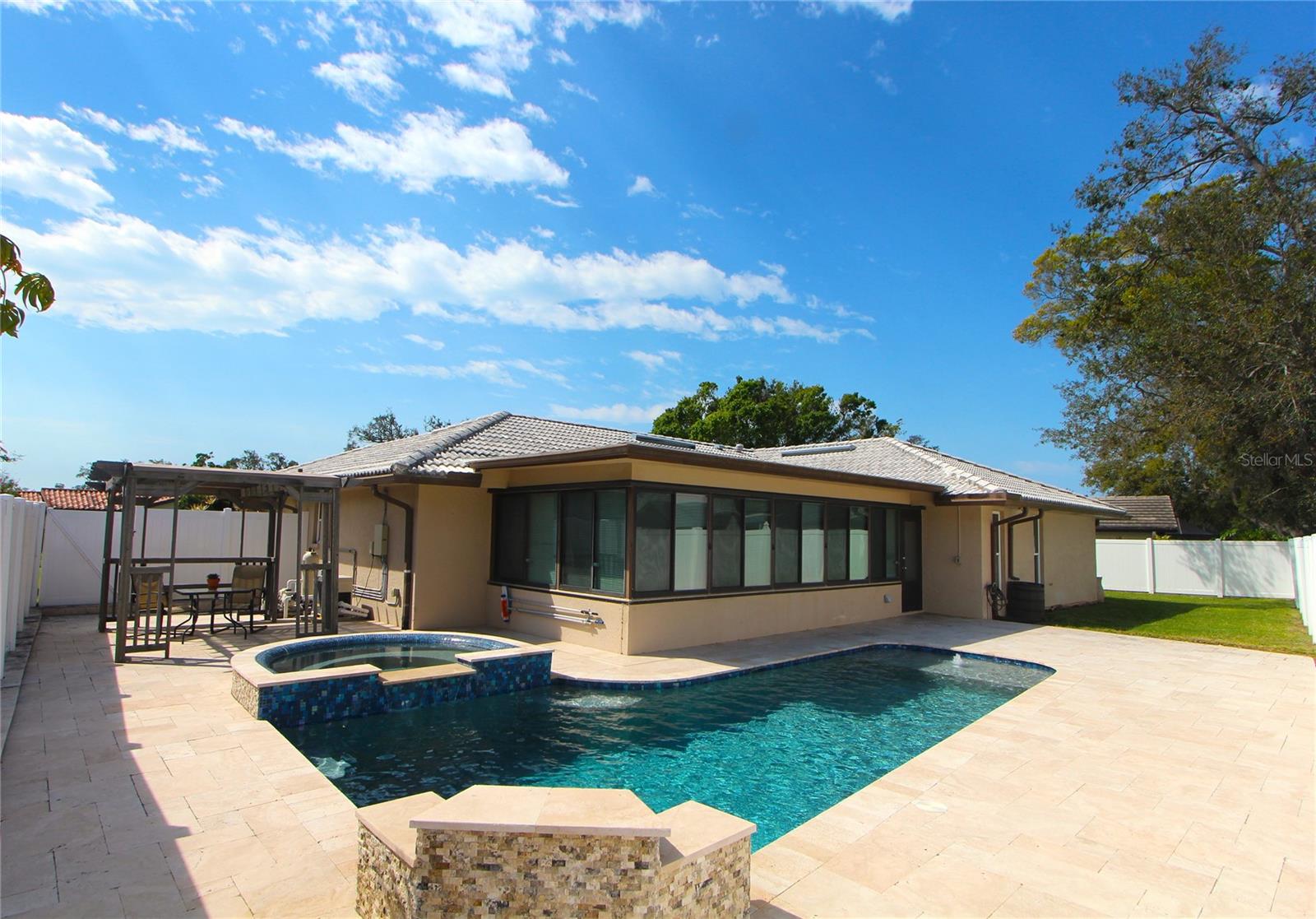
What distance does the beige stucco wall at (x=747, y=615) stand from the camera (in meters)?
10.2

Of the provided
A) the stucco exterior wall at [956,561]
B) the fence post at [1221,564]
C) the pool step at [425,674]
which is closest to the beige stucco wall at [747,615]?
the stucco exterior wall at [956,561]

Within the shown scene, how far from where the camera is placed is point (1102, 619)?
15.6 metres

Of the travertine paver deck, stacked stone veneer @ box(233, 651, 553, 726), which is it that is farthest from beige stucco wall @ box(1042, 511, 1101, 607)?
stacked stone veneer @ box(233, 651, 553, 726)

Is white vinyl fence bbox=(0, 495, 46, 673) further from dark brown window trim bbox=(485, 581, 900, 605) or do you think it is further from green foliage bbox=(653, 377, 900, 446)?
green foliage bbox=(653, 377, 900, 446)

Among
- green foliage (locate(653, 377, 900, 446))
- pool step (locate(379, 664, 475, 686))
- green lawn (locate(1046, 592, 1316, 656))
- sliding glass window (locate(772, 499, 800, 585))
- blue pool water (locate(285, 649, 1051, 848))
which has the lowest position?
blue pool water (locate(285, 649, 1051, 848))

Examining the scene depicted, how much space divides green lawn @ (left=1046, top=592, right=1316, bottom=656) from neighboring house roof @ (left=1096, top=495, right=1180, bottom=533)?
963cm

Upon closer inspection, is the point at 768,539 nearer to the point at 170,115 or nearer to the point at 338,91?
the point at 338,91

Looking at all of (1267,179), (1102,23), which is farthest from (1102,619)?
(1267,179)

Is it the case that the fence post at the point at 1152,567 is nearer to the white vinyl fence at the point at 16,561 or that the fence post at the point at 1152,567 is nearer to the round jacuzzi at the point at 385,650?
the round jacuzzi at the point at 385,650

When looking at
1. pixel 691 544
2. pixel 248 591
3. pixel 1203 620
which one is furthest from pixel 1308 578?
pixel 248 591

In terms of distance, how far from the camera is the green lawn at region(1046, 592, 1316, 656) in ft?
41.6

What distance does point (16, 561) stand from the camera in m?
9.01

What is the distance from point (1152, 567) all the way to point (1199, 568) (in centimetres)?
127

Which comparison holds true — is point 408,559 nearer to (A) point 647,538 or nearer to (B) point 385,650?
(B) point 385,650
